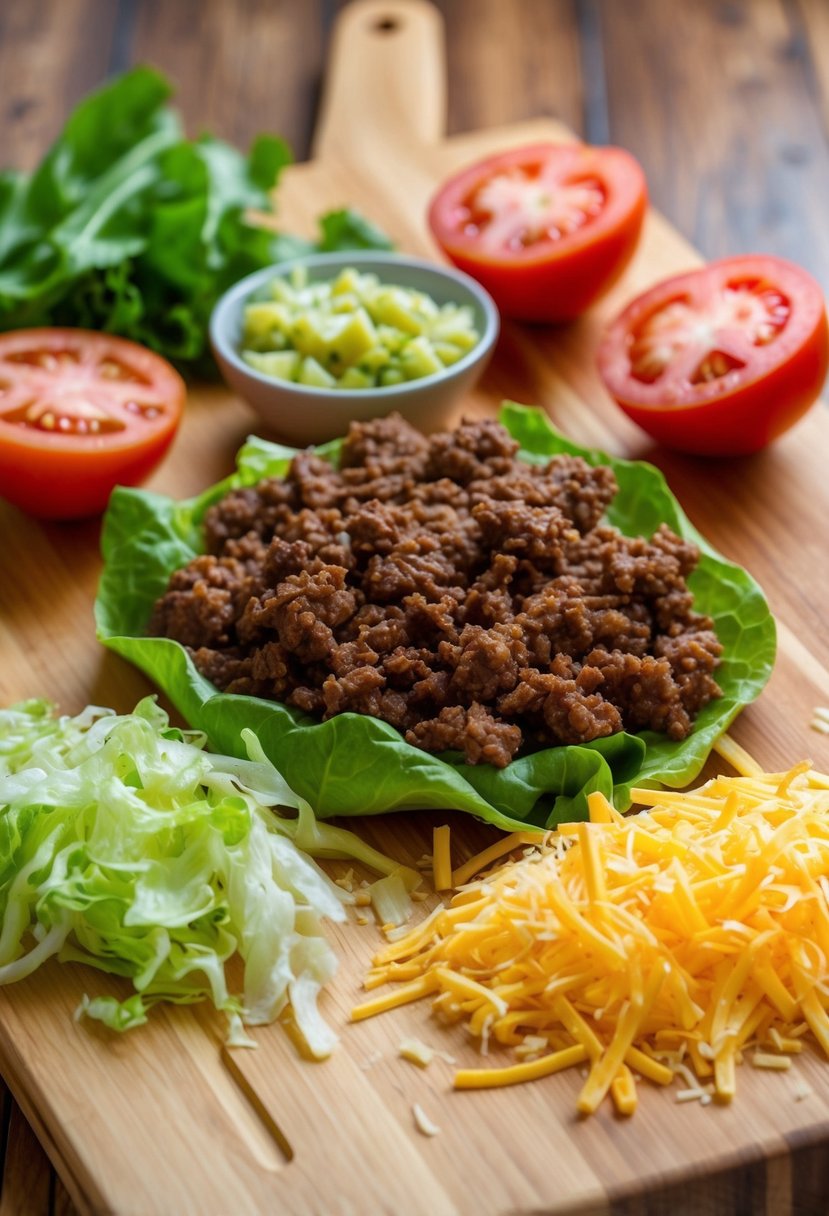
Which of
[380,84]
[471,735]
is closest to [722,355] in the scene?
[471,735]

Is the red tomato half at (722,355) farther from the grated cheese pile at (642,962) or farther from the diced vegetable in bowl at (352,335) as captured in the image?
the grated cheese pile at (642,962)

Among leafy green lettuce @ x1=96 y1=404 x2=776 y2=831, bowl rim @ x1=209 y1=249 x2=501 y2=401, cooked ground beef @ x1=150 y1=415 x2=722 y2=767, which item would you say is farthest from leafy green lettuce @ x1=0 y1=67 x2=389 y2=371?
cooked ground beef @ x1=150 y1=415 x2=722 y2=767

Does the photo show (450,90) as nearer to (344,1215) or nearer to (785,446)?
(785,446)

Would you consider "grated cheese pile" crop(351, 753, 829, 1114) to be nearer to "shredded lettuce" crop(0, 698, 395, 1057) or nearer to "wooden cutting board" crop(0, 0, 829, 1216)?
"wooden cutting board" crop(0, 0, 829, 1216)

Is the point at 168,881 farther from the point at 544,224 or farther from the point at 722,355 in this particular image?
the point at 544,224

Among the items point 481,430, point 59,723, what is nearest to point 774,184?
point 481,430

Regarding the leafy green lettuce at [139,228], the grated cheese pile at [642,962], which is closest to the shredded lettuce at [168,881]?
the grated cheese pile at [642,962]

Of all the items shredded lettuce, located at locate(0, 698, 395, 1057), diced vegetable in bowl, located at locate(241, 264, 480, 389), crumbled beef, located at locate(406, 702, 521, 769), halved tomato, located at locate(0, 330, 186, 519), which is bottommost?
halved tomato, located at locate(0, 330, 186, 519)
